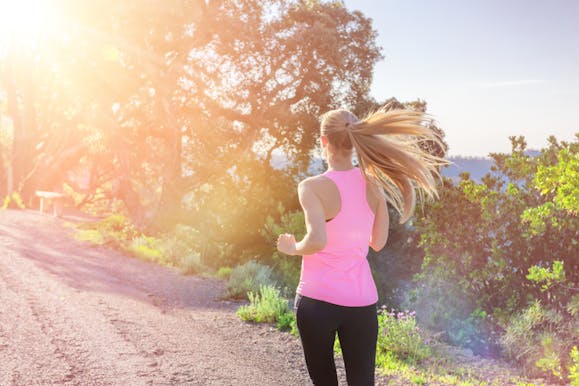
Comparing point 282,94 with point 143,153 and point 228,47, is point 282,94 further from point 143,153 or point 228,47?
point 143,153

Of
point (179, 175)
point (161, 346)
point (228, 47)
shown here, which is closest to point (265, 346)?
point (161, 346)

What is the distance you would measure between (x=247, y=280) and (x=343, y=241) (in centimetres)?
757

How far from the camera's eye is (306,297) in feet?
9.25

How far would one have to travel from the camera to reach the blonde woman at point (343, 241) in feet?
9.11

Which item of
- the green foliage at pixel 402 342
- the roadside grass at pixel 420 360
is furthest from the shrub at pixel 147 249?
the green foliage at pixel 402 342

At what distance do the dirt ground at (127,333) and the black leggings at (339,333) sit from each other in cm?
282

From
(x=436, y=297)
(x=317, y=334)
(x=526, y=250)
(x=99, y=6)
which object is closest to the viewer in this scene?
(x=317, y=334)

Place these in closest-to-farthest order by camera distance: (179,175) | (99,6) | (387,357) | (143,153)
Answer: (387,357)
(99,6)
(179,175)
(143,153)

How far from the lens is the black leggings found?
2.79 meters

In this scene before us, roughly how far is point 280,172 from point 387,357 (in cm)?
1062

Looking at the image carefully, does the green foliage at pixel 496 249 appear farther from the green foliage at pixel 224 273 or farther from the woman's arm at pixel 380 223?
the woman's arm at pixel 380 223

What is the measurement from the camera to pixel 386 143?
2.93m

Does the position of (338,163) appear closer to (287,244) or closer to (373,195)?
(373,195)

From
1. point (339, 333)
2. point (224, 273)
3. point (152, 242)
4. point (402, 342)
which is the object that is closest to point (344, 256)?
point (339, 333)
